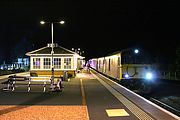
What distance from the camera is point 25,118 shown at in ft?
39.2

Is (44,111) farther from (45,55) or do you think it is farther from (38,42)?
(38,42)

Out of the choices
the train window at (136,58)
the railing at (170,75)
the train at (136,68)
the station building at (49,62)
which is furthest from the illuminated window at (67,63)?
the train window at (136,58)

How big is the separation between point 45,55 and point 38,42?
61289mm

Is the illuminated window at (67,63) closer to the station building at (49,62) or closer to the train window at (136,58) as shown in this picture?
the station building at (49,62)

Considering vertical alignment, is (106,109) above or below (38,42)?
below

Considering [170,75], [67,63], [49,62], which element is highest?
[49,62]

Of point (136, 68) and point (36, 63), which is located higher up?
point (36, 63)

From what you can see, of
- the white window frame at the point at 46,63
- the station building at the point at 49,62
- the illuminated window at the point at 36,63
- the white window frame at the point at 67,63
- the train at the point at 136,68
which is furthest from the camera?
the white window frame at the point at 67,63

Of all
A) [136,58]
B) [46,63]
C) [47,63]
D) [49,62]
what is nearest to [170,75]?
[49,62]

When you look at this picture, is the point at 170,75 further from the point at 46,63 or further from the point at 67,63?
the point at 46,63

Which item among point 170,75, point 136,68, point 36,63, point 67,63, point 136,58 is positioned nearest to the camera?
point 136,68

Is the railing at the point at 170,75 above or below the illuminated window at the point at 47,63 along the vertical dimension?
below

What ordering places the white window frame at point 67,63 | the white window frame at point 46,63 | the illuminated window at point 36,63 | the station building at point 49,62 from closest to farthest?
the station building at point 49,62
the white window frame at point 46,63
the illuminated window at point 36,63
the white window frame at point 67,63

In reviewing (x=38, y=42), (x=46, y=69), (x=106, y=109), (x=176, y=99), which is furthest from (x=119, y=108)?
(x=38, y=42)
